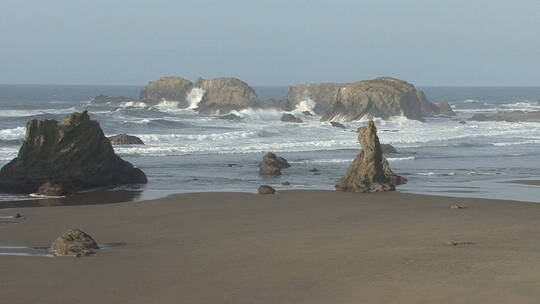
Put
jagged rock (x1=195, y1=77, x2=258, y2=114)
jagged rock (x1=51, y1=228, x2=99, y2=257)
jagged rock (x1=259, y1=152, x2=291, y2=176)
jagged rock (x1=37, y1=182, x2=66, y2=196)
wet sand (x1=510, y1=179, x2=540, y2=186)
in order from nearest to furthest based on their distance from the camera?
jagged rock (x1=51, y1=228, x2=99, y2=257) < jagged rock (x1=37, y1=182, x2=66, y2=196) < wet sand (x1=510, y1=179, x2=540, y2=186) < jagged rock (x1=259, y1=152, x2=291, y2=176) < jagged rock (x1=195, y1=77, x2=258, y2=114)

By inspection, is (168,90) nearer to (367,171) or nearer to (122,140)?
(122,140)

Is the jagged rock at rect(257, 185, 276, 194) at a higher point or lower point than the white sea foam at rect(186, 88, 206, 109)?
lower

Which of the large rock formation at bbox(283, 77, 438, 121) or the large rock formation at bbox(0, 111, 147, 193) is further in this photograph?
the large rock formation at bbox(283, 77, 438, 121)

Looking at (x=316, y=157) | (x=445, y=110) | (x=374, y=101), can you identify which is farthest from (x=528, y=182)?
(x=445, y=110)

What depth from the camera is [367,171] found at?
1104 inches

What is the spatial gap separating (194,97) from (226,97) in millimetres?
11476

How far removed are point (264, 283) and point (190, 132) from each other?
49.5 m

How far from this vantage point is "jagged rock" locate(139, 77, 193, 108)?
117 meters

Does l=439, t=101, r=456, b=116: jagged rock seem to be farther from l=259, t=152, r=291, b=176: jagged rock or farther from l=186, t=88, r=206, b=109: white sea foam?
l=259, t=152, r=291, b=176: jagged rock

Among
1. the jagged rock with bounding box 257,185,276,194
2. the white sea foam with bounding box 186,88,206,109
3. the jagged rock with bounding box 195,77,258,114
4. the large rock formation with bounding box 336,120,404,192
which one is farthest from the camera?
the white sea foam with bounding box 186,88,206,109

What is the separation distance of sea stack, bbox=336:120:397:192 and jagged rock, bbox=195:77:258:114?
73.3 meters

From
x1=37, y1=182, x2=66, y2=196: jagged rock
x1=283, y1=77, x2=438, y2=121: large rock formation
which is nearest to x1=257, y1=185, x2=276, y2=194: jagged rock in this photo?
x1=37, y1=182, x2=66, y2=196: jagged rock

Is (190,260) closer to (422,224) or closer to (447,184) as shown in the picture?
(422,224)

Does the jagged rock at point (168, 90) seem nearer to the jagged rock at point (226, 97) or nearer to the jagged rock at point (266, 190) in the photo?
the jagged rock at point (226, 97)
